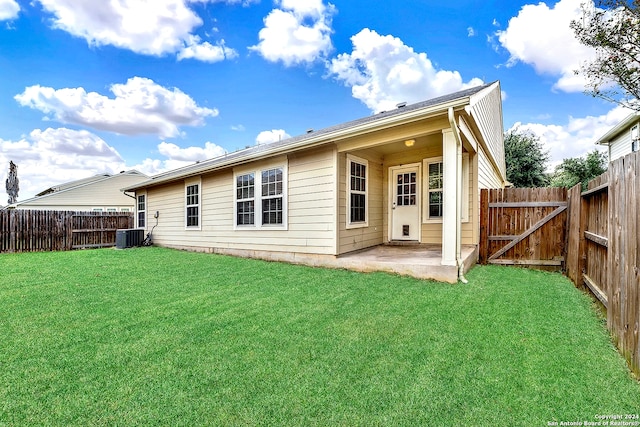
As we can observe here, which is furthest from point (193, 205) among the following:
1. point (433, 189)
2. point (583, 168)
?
point (583, 168)

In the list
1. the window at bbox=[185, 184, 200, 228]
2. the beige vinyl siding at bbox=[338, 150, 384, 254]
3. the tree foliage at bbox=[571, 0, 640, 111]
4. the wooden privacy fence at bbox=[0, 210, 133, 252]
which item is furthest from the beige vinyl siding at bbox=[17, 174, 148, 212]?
the tree foliage at bbox=[571, 0, 640, 111]

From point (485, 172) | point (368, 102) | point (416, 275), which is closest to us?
point (416, 275)

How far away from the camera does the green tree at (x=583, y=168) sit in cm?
1469

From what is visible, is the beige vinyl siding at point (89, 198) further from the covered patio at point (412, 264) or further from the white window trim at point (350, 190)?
the covered patio at point (412, 264)

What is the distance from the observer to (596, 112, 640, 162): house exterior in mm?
10445

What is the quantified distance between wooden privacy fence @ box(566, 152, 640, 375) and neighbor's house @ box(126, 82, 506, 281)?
160 centimetres

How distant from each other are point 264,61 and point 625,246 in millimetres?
10555

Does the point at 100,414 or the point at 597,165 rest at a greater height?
the point at 597,165

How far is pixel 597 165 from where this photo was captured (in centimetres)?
1468

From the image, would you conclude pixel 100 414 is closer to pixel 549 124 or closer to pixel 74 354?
pixel 74 354

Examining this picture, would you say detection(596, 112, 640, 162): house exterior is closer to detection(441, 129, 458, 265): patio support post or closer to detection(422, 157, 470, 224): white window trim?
detection(422, 157, 470, 224): white window trim

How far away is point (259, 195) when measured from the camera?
23.4 feet

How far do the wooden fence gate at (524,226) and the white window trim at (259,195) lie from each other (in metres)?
4.25

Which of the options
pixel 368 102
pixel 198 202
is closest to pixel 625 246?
pixel 198 202
